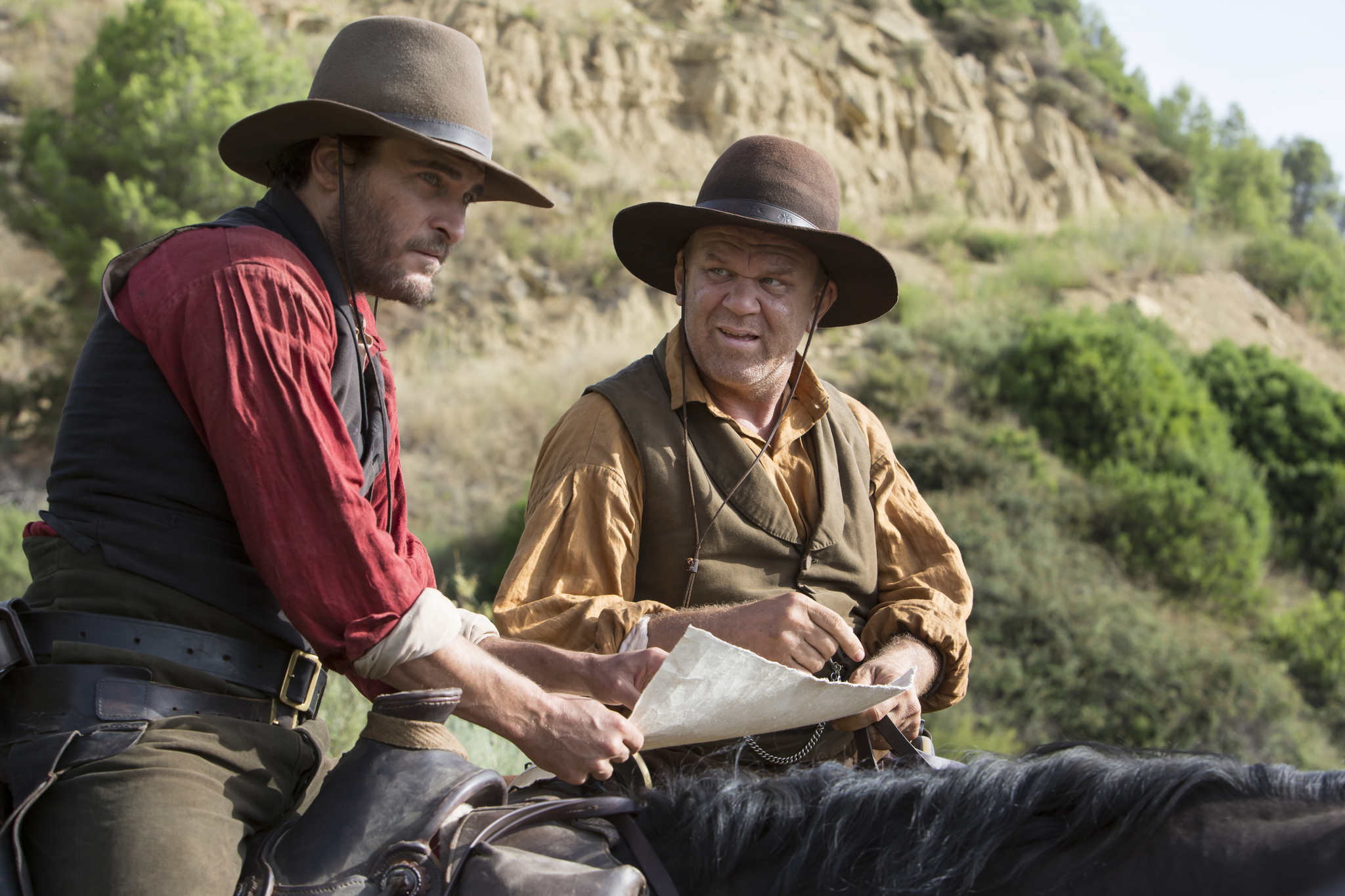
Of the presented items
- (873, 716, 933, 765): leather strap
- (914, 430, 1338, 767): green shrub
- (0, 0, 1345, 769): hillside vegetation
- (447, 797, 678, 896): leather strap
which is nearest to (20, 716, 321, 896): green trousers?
(447, 797, 678, 896): leather strap

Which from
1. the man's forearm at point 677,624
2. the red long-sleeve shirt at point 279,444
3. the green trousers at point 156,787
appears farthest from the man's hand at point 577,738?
the man's forearm at point 677,624

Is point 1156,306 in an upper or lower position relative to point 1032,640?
upper

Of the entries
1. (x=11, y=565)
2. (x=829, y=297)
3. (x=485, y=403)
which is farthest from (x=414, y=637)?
(x=485, y=403)

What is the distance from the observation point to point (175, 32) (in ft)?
51.4

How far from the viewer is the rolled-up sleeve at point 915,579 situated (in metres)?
2.88

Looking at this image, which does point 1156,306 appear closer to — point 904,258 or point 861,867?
point 904,258

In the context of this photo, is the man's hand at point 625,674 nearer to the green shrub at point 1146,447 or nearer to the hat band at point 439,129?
the hat band at point 439,129

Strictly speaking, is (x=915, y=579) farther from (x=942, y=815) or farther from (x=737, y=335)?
(x=942, y=815)

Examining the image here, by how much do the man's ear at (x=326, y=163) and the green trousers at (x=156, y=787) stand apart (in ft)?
3.02

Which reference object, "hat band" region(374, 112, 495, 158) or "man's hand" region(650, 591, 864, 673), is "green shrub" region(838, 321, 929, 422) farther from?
"hat band" region(374, 112, 495, 158)

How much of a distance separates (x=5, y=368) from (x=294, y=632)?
16.8 m

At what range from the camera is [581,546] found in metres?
2.72

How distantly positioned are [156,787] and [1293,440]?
16.3m

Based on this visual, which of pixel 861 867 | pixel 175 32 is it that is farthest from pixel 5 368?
pixel 861 867
